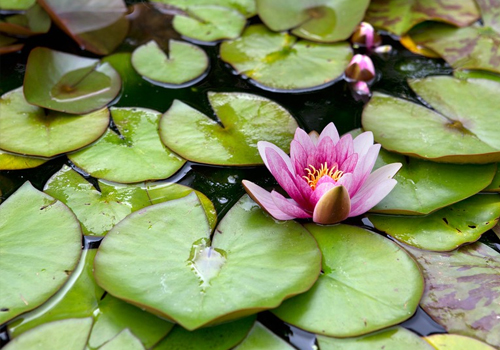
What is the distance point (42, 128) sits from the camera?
2.03 metres

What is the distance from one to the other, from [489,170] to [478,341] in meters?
0.74

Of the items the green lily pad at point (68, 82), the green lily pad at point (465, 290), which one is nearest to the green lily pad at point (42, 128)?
the green lily pad at point (68, 82)

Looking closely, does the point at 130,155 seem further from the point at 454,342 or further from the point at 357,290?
the point at 454,342

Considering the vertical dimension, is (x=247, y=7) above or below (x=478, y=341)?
above

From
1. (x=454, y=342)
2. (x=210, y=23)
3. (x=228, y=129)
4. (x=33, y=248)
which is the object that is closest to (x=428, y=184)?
(x=454, y=342)

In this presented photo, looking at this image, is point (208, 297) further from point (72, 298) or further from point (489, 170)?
point (489, 170)

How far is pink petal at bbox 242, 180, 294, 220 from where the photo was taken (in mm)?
1587

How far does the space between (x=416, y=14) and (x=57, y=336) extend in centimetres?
245

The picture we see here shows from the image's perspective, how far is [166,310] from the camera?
4.39 ft

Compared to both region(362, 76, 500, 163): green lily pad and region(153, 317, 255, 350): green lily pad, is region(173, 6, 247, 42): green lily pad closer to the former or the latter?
region(362, 76, 500, 163): green lily pad

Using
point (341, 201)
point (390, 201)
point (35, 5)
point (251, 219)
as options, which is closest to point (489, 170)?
point (390, 201)

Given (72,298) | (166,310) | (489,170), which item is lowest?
(72,298)

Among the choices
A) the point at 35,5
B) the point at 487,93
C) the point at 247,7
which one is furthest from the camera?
the point at 247,7

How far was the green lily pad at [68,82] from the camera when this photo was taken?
2117 mm
